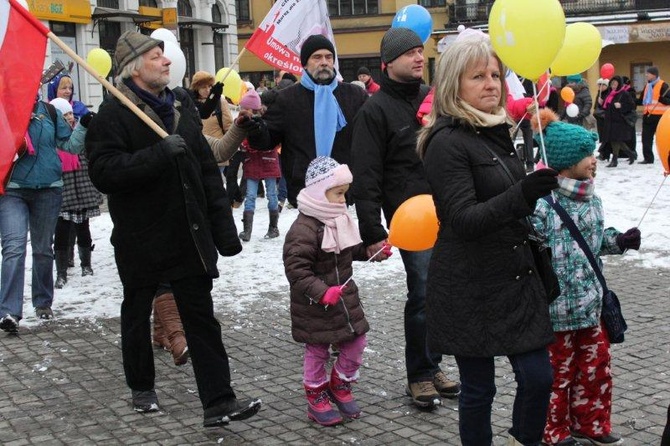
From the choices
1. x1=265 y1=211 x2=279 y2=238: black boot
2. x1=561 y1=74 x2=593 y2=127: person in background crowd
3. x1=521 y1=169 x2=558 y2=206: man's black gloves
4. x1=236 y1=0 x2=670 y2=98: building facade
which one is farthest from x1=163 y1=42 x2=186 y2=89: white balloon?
x1=236 y1=0 x2=670 y2=98: building facade

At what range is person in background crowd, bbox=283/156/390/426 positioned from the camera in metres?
Result: 4.94

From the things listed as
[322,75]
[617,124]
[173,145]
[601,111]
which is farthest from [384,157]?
[601,111]

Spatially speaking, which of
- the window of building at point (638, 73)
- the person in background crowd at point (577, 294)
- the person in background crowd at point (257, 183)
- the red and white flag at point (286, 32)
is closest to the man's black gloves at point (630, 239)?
the person in background crowd at point (577, 294)

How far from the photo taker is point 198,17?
120 feet

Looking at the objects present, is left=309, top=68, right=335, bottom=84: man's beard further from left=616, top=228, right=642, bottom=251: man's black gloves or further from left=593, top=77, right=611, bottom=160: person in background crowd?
left=593, top=77, right=611, bottom=160: person in background crowd

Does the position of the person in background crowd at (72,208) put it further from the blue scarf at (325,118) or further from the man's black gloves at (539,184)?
the man's black gloves at (539,184)

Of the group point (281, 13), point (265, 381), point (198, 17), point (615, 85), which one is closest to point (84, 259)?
point (281, 13)

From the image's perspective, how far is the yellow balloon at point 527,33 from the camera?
3914mm

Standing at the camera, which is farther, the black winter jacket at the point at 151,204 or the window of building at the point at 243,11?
the window of building at the point at 243,11

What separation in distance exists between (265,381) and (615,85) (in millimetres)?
15075

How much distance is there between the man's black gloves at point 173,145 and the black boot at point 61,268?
4.48 meters

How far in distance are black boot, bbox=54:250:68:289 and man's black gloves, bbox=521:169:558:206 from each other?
645cm

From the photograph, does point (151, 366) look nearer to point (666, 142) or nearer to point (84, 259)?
point (666, 142)

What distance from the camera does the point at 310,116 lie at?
598 cm
